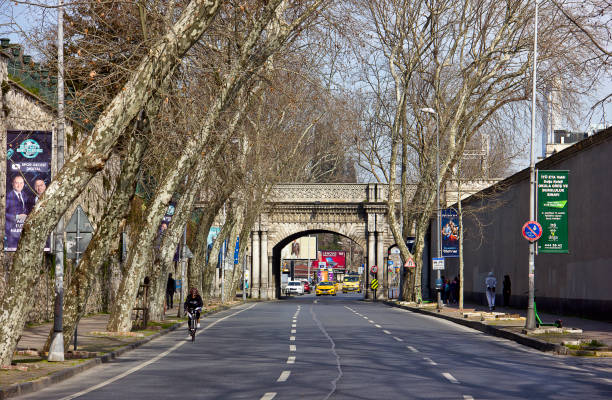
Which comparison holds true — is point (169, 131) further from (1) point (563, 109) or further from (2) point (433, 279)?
(2) point (433, 279)

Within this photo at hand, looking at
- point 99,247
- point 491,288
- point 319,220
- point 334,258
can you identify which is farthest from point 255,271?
point 99,247

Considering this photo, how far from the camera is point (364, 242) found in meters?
80.6

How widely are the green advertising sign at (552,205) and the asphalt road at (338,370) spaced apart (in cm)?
364

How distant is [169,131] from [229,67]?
138 inches

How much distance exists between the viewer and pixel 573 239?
123ft

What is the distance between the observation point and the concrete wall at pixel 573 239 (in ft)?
109

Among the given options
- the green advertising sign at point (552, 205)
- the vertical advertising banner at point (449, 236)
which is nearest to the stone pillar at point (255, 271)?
the vertical advertising banner at point (449, 236)

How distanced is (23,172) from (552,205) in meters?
14.7

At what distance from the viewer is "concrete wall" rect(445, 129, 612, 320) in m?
33.3

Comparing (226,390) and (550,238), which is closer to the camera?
(226,390)

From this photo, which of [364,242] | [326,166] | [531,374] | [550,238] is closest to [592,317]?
[550,238]

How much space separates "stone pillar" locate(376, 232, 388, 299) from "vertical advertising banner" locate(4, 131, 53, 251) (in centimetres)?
5181

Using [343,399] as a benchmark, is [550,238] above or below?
above

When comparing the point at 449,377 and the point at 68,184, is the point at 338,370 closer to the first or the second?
the point at 449,377
